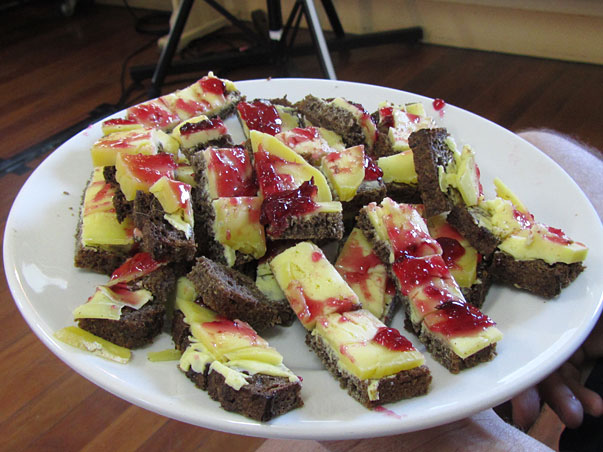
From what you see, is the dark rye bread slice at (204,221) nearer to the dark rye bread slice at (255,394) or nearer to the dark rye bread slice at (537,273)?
the dark rye bread slice at (255,394)

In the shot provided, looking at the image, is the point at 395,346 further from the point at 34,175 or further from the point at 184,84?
the point at 184,84

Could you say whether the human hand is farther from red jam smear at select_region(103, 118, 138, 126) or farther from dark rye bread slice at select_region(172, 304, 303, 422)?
red jam smear at select_region(103, 118, 138, 126)

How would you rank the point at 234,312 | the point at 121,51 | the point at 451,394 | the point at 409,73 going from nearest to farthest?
the point at 451,394 → the point at 234,312 → the point at 409,73 → the point at 121,51

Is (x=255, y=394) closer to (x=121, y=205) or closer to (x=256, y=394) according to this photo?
(x=256, y=394)

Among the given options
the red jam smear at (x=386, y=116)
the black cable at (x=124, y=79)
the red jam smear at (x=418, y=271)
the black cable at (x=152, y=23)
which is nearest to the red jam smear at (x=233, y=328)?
the red jam smear at (x=418, y=271)

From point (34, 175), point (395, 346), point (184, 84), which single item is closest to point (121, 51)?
point (184, 84)

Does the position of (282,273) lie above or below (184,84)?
above

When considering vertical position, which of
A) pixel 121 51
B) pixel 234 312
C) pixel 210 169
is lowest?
pixel 121 51
